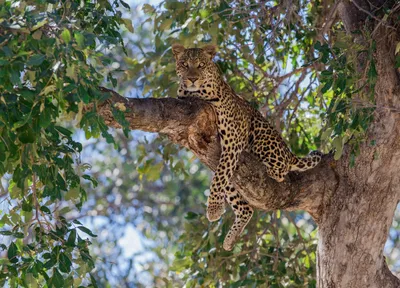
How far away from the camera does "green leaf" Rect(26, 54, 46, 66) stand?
401 cm

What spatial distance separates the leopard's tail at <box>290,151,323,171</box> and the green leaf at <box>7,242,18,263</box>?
2536 millimetres

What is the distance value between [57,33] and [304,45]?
453 cm

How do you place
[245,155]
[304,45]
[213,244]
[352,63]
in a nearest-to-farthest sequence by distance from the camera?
[352,63], [245,155], [213,244], [304,45]

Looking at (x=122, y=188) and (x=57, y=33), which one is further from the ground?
(x=57, y=33)

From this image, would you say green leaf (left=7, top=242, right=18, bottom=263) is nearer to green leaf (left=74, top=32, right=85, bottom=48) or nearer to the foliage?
the foliage

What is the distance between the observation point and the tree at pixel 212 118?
169 inches

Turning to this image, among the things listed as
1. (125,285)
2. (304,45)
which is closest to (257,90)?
(304,45)

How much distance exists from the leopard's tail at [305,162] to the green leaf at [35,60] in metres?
3.13

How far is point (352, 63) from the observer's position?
568cm

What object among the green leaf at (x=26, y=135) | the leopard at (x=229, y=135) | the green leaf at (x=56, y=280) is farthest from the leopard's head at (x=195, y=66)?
the green leaf at (x=26, y=135)

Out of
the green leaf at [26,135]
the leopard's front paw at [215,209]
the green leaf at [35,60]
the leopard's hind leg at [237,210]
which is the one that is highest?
the green leaf at [35,60]

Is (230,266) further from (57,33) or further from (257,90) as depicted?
(57,33)

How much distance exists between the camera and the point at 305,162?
22.1 feet

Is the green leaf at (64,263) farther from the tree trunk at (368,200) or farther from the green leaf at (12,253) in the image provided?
the tree trunk at (368,200)
